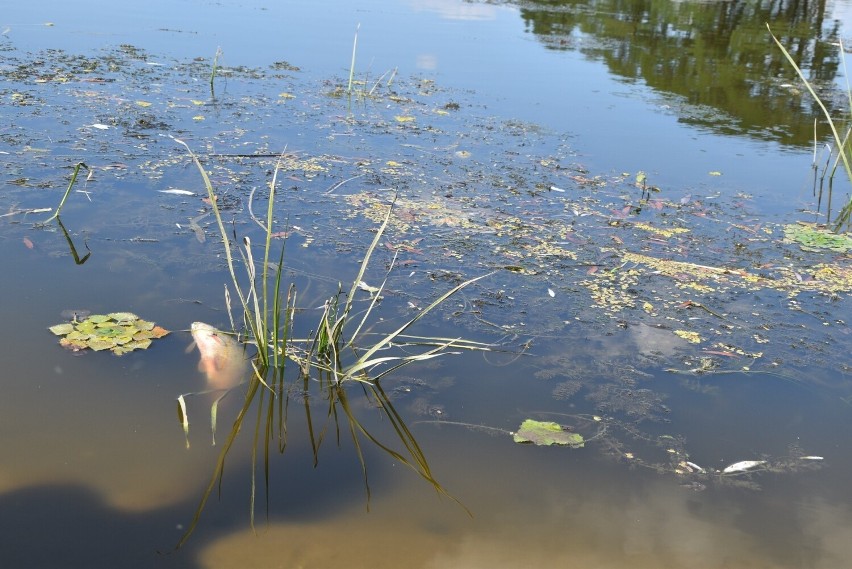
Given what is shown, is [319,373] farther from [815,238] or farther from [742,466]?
[815,238]

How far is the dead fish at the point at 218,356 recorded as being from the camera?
8.84 ft

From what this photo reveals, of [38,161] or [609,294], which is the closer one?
[609,294]

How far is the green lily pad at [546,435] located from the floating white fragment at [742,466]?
1.40ft

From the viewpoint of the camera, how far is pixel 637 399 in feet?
9.10

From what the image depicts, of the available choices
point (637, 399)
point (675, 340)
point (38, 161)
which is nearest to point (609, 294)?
point (675, 340)

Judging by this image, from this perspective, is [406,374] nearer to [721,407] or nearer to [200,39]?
[721,407]

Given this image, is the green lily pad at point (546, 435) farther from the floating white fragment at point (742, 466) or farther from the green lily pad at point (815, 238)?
the green lily pad at point (815, 238)

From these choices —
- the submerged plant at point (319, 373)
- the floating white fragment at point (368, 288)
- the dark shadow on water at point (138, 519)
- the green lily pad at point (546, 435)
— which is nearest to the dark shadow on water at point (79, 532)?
the dark shadow on water at point (138, 519)

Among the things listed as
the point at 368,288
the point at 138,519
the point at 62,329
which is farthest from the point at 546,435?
the point at 62,329

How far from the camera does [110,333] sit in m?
2.82

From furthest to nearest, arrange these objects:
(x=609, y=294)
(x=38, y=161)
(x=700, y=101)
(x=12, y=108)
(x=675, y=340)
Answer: (x=700, y=101) → (x=12, y=108) → (x=38, y=161) → (x=609, y=294) → (x=675, y=340)

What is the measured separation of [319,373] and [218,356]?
0.33 m

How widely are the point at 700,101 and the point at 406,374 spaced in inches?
200

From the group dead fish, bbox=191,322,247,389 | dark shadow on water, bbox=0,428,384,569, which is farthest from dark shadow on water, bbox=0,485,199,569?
dead fish, bbox=191,322,247,389
